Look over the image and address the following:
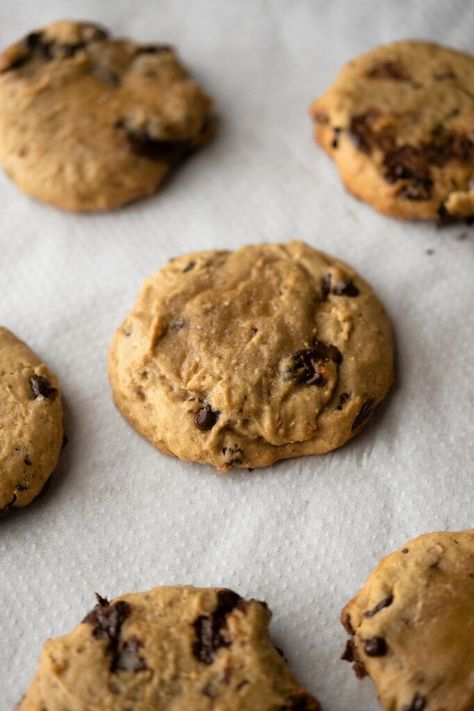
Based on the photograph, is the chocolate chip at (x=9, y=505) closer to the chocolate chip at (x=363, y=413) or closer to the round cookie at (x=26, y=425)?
the round cookie at (x=26, y=425)

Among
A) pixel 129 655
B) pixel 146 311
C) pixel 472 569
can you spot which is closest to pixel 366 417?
pixel 472 569

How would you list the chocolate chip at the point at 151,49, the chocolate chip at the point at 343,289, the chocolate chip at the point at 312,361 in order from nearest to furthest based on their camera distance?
the chocolate chip at the point at 312,361 → the chocolate chip at the point at 343,289 → the chocolate chip at the point at 151,49

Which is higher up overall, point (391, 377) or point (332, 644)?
point (391, 377)

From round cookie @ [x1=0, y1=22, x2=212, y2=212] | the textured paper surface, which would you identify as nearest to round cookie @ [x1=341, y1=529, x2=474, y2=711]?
the textured paper surface

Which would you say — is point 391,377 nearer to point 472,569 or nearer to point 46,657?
point 472,569

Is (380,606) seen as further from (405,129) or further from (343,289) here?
(405,129)

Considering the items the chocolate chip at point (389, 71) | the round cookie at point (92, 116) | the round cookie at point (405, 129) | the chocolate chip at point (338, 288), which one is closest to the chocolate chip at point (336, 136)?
the round cookie at point (405, 129)
